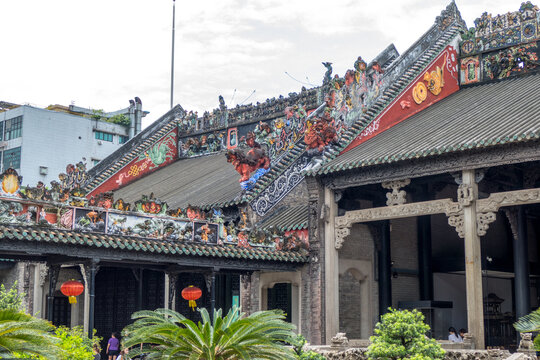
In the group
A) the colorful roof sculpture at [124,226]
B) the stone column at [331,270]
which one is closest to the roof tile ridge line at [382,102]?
the stone column at [331,270]

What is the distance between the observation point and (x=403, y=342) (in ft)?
43.7

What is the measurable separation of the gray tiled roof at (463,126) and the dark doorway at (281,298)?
3619 millimetres

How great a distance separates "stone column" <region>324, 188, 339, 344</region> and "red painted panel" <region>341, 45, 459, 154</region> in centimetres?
156

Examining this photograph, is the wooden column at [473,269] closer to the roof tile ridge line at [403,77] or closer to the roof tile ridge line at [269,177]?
the roof tile ridge line at [403,77]

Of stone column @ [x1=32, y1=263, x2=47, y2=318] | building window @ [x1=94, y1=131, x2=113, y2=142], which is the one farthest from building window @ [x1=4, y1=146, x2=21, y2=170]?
stone column @ [x1=32, y1=263, x2=47, y2=318]

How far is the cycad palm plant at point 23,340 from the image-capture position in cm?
905

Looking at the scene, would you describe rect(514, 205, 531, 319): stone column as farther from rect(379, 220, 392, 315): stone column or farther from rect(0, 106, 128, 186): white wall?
rect(0, 106, 128, 186): white wall

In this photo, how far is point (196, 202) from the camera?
2302cm

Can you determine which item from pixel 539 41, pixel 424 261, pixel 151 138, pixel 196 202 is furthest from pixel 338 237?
pixel 151 138

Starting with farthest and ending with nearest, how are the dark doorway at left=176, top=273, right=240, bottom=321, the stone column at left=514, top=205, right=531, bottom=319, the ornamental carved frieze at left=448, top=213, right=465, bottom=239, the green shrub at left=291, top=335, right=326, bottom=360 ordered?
the dark doorway at left=176, top=273, right=240, bottom=321
the stone column at left=514, top=205, right=531, bottom=319
the ornamental carved frieze at left=448, top=213, right=465, bottom=239
the green shrub at left=291, top=335, right=326, bottom=360

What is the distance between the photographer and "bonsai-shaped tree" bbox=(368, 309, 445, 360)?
13.1 metres

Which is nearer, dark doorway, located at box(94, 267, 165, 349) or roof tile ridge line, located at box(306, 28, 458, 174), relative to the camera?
roof tile ridge line, located at box(306, 28, 458, 174)

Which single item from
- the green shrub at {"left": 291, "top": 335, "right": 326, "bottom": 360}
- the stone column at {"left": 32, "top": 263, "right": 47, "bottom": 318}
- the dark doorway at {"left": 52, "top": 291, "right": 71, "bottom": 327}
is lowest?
the green shrub at {"left": 291, "top": 335, "right": 326, "bottom": 360}

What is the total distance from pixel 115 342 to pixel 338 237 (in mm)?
5961
